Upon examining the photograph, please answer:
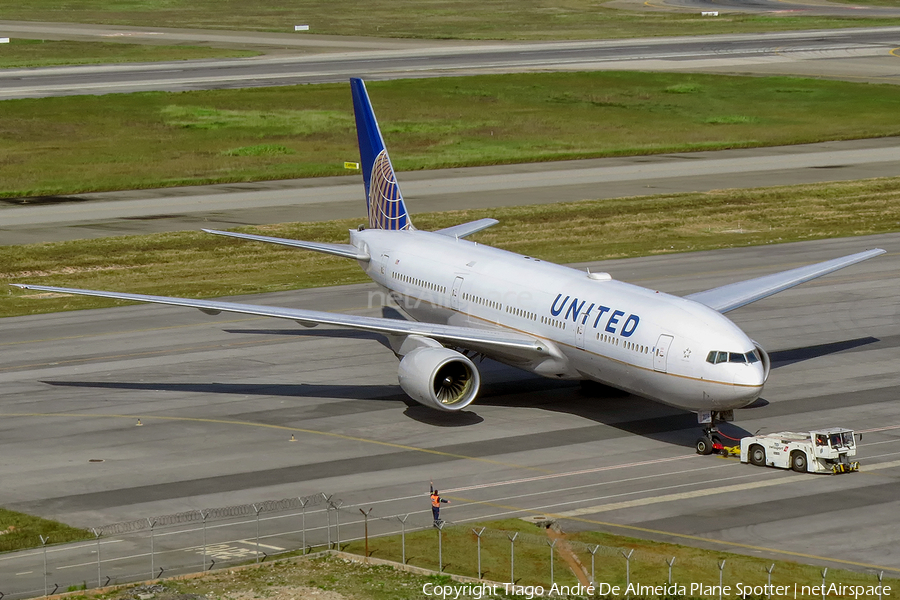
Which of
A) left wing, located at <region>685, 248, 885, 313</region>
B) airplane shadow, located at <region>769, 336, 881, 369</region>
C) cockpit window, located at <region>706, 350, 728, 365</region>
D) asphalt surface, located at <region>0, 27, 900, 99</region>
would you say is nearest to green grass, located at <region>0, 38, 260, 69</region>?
asphalt surface, located at <region>0, 27, 900, 99</region>

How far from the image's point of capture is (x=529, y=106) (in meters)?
132

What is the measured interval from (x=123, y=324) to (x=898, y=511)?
3924 cm

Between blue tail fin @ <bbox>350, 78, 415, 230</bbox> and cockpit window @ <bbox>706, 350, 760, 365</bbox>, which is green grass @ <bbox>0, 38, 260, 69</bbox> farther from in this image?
cockpit window @ <bbox>706, 350, 760, 365</bbox>

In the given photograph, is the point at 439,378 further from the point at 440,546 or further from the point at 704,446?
the point at 440,546

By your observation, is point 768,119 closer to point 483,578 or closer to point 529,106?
point 529,106

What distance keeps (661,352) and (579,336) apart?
3.95 m

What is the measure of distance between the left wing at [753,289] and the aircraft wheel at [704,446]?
7842mm

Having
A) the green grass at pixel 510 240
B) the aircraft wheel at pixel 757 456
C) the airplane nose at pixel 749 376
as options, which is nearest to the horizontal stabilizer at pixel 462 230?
the green grass at pixel 510 240

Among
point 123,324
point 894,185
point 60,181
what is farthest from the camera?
point 60,181

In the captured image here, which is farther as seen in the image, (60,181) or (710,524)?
(60,181)

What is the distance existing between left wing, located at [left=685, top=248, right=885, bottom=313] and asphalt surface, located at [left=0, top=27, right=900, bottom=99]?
93748 mm

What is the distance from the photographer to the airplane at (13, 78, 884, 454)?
40781mm

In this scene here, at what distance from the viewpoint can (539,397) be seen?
49625mm

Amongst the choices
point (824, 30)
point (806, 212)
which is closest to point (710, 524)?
point (806, 212)
